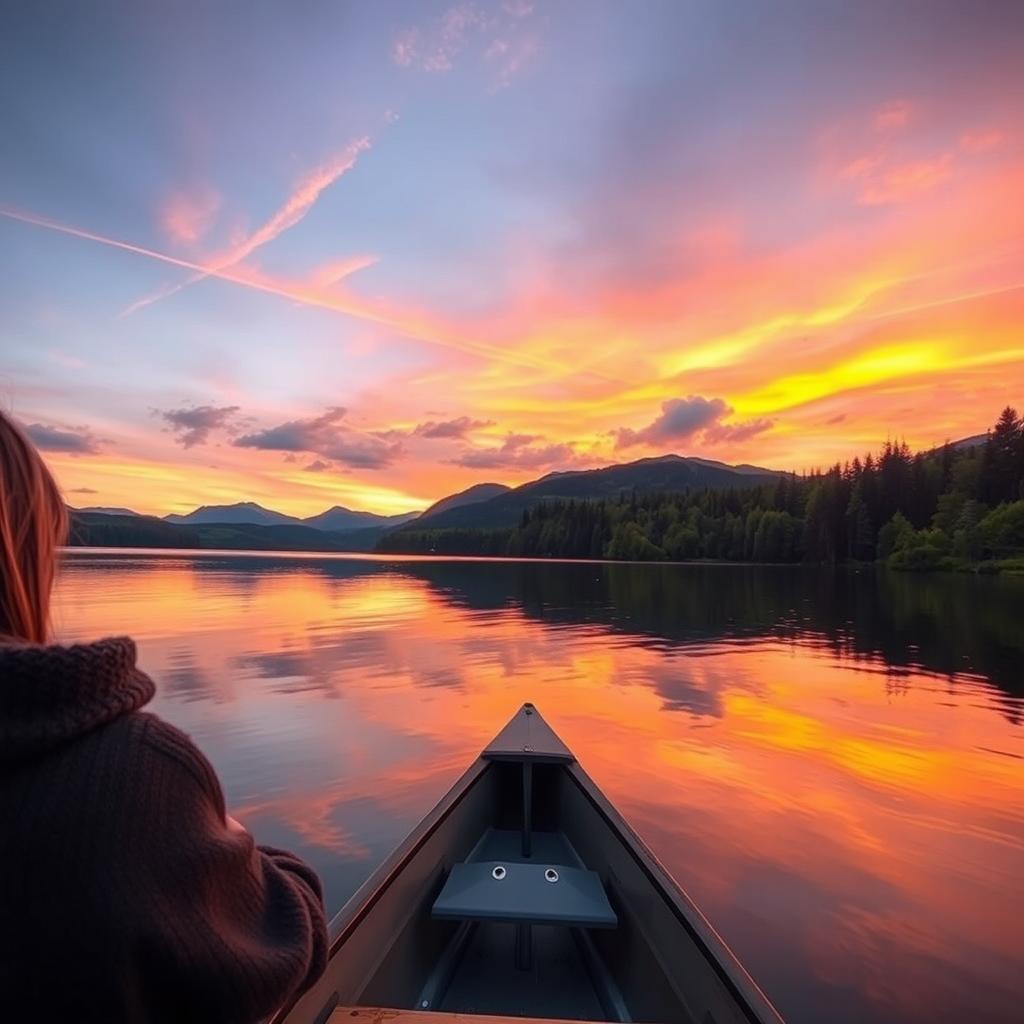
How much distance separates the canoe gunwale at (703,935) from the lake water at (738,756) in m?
2.27

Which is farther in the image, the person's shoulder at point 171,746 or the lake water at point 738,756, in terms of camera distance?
the lake water at point 738,756

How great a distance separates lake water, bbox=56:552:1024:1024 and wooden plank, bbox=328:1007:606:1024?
297 cm

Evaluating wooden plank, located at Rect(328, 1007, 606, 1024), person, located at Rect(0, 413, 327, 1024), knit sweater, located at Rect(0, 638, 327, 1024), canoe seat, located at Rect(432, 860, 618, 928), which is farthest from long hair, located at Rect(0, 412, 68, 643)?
canoe seat, located at Rect(432, 860, 618, 928)

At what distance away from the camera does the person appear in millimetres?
1267

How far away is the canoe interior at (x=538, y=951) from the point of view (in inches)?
162

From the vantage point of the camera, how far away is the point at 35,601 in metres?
1.80

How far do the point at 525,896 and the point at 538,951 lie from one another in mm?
795

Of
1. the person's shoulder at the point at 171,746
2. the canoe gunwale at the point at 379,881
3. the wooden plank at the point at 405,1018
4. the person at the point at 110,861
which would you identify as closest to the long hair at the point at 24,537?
the person at the point at 110,861

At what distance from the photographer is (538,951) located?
20.1ft

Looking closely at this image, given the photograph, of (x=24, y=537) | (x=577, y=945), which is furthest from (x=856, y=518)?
(x=24, y=537)

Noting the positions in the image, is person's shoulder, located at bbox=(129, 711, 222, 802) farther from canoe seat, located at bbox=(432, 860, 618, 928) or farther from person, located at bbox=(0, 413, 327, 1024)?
canoe seat, located at bbox=(432, 860, 618, 928)

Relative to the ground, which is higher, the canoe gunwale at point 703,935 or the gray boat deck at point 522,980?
the canoe gunwale at point 703,935

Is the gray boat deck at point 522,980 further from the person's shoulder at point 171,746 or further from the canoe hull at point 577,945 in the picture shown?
the person's shoulder at point 171,746

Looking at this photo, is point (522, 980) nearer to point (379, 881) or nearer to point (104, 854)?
point (379, 881)
